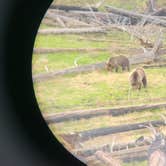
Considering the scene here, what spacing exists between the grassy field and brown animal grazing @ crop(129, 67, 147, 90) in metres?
0.01

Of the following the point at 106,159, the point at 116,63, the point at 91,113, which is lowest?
the point at 106,159

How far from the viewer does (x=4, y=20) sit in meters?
1.21

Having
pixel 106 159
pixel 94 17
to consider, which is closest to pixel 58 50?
pixel 94 17

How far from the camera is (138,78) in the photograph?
1225 mm

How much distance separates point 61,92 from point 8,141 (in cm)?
22

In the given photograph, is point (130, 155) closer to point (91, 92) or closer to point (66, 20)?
point (91, 92)

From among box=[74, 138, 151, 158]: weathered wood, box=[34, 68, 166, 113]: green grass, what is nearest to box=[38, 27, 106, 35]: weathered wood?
box=[34, 68, 166, 113]: green grass

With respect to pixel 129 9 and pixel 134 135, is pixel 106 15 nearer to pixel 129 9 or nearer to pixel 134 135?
pixel 129 9

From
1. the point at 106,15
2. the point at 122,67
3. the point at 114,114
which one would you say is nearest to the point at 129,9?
the point at 106,15

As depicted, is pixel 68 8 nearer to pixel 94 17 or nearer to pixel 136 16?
pixel 94 17

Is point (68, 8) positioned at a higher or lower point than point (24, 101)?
higher

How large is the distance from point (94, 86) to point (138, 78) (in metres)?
0.14

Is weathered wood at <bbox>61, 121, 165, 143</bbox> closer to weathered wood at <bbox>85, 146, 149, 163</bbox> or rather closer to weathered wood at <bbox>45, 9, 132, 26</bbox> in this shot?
weathered wood at <bbox>85, 146, 149, 163</bbox>

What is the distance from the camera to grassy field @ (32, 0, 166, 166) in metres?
1.21
